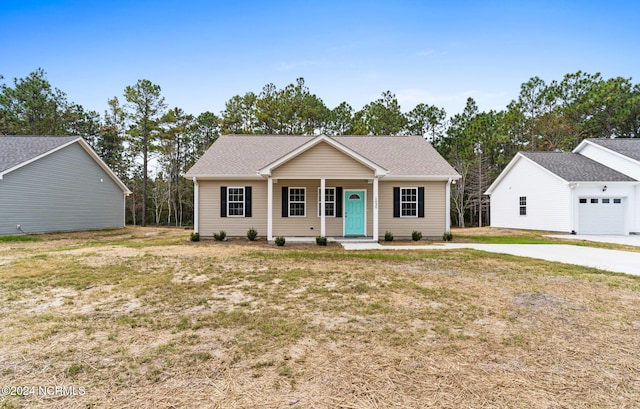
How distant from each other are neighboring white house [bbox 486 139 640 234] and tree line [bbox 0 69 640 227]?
958 centimetres

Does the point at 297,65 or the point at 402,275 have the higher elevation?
the point at 297,65

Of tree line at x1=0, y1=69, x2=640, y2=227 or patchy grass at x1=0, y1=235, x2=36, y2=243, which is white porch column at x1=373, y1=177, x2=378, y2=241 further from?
tree line at x1=0, y1=69, x2=640, y2=227

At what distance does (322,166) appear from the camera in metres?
13.0

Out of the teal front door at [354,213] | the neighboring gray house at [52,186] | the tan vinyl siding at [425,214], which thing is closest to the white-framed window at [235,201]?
the teal front door at [354,213]

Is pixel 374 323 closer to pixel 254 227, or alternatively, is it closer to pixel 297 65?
pixel 254 227

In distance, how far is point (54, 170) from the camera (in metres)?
18.2

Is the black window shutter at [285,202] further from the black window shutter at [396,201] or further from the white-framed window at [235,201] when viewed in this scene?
the black window shutter at [396,201]

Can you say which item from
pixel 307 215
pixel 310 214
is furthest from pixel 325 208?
pixel 307 215

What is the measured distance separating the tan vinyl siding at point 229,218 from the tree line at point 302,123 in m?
17.8

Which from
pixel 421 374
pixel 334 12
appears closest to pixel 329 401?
pixel 421 374

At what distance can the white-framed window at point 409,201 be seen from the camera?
48.4 ft

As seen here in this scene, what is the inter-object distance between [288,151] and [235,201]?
4406mm

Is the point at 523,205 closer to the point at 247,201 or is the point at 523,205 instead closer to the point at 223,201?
the point at 247,201

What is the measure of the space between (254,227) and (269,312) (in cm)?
1026
